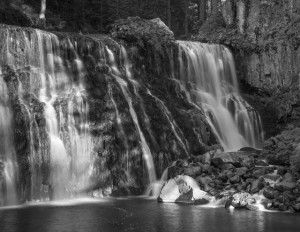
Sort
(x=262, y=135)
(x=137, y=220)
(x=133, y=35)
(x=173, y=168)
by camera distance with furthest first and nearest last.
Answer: (x=262, y=135) < (x=133, y=35) < (x=173, y=168) < (x=137, y=220)

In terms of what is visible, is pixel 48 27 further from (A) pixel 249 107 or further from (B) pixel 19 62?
(A) pixel 249 107

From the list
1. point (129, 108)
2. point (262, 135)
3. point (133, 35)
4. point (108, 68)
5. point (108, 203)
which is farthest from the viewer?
point (262, 135)

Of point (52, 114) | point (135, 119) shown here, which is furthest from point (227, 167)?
point (52, 114)

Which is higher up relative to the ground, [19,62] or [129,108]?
[19,62]

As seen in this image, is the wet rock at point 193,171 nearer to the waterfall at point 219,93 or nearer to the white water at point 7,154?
the waterfall at point 219,93

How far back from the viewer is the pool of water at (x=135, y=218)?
1520 centimetres

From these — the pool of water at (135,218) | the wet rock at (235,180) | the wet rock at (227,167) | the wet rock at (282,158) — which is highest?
the wet rock at (282,158)

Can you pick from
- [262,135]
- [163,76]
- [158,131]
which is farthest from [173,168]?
[262,135]

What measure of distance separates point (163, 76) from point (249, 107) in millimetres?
7559

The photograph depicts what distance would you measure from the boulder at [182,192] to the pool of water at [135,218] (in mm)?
772

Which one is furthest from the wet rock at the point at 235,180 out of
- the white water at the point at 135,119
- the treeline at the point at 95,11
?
the treeline at the point at 95,11

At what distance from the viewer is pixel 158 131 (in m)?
25.0

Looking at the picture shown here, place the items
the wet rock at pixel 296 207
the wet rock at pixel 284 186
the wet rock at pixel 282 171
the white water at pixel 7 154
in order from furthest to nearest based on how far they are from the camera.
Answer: the wet rock at pixel 282 171
the white water at pixel 7 154
the wet rock at pixel 284 186
the wet rock at pixel 296 207

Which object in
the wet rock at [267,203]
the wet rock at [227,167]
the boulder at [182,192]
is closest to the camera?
the wet rock at [267,203]
